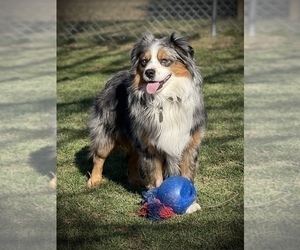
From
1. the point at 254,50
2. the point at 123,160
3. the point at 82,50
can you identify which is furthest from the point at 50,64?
the point at 123,160

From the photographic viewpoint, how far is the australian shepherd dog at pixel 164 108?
394 centimetres

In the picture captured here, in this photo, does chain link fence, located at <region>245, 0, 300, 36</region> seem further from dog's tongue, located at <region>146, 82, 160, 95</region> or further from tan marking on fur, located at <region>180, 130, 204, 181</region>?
dog's tongue, located at <region>146, 82, 160, 95</region>

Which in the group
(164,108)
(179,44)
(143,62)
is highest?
(179,44)

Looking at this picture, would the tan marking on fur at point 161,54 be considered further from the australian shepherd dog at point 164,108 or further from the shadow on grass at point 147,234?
the shadow on grass at point 147,234

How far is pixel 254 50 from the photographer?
9.66 metres

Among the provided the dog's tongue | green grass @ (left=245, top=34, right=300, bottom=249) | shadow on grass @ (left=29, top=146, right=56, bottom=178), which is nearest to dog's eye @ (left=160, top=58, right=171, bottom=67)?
the dog's tongue

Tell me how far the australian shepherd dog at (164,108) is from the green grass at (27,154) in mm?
670

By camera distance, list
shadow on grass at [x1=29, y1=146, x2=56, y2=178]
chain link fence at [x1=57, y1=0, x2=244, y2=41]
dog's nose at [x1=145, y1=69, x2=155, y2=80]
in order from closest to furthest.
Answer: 1. dog's nose at [x1=145, y1=69, x2=155, y2=80]
2. shadow on grass at [x1=29, y1=146, x2=56, y2=178]
3. chain link fence at [x1=57, y1=0, x2=244, y2=41]

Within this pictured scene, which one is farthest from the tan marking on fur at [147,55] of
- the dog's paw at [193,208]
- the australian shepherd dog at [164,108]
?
the dog's paw at [193,208]

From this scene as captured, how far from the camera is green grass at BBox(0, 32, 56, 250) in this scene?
378 cm

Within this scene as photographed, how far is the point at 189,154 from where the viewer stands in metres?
4.16

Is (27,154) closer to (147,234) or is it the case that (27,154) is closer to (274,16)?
(147,234)

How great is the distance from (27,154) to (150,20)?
277 inches

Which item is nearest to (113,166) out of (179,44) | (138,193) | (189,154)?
(138,193)
